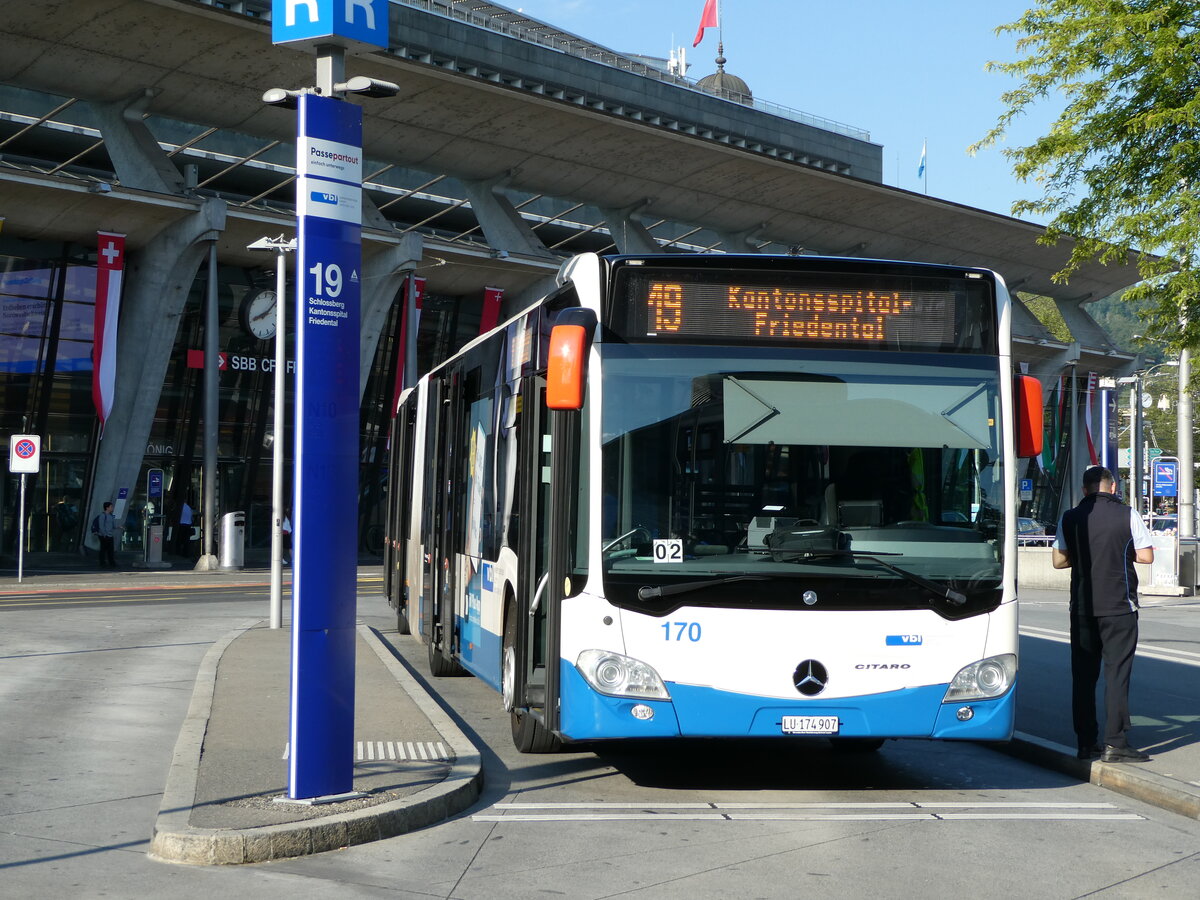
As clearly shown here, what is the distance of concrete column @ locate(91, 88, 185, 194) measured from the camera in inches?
1375

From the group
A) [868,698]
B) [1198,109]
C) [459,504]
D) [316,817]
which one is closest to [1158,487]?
[1198,109]

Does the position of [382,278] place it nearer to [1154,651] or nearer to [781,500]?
[1154,651]

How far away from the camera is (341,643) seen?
23.7 ft

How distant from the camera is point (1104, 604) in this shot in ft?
29.0

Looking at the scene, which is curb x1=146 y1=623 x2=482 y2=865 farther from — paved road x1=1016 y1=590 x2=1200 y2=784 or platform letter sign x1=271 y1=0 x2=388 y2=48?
paved road x1=1016 y1=590 x2=1200 y2=784

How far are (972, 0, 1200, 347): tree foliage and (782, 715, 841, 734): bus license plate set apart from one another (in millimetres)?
10217

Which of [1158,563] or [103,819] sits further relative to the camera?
[1158,563]

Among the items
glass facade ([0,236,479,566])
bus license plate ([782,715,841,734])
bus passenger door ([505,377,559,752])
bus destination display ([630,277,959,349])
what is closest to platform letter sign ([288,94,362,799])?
bus passenger door ([505,377,559,752])

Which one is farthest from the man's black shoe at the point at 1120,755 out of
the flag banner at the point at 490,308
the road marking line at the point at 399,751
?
the flag banner at the point at 490,308

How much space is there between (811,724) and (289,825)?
284 centimetres

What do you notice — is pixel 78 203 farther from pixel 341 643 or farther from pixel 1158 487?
pixel 341 643

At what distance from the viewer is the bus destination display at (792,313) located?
→ 26.2 feet

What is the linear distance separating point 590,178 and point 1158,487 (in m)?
19.5

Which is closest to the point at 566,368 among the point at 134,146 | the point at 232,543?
the point at 232,543
